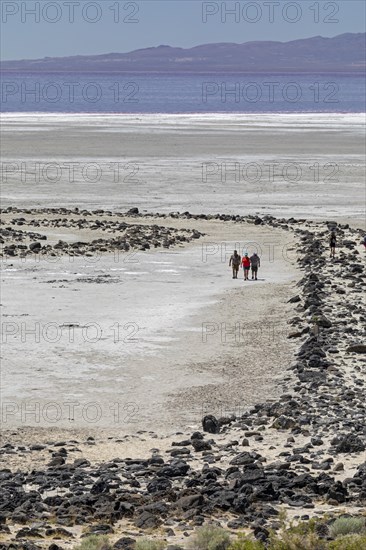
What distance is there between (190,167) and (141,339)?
4326cm

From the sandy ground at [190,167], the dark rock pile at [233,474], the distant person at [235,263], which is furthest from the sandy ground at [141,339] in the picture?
the sandy ground at [190,167]

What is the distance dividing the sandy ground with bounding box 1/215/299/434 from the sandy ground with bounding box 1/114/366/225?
15867 mm

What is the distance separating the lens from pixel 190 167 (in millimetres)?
69750

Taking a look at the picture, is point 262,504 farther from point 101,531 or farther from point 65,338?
point 65,338

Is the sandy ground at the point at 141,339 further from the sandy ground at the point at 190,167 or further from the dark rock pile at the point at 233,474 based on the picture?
the sandy ground at the point at 190,167

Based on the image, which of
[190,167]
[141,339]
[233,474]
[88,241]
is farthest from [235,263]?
[190,167]

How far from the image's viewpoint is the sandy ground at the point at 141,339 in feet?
72.0

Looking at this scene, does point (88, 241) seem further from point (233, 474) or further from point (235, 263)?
point (233, 474)

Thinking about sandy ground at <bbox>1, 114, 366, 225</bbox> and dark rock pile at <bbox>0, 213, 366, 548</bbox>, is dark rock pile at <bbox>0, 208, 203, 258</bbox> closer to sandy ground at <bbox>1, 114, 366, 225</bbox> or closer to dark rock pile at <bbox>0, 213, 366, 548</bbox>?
sandy ground at <bbox>1, 114, 366, 225</bbox>

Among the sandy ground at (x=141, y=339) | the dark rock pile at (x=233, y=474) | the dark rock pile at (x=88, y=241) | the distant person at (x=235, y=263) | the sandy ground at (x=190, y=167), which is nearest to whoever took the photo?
the dark rock pile at (x=233, y=474)

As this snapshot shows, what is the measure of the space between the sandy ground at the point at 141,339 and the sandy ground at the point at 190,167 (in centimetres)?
1587

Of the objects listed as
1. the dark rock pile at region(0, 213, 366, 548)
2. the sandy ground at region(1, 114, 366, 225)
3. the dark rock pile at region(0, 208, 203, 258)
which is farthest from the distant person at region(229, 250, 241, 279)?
the sandy ground at region(1, 114, 366, 225)

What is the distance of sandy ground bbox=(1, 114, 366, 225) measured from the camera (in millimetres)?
55375

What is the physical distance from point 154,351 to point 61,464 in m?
8.23
